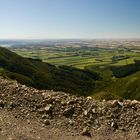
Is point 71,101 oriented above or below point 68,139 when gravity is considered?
above

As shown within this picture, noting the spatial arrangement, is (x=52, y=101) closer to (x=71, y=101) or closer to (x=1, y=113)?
(x=71, y=101)

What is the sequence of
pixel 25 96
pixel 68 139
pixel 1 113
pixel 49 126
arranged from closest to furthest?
pixel 68 139 < pixel 49 126 < pixel 1 113 < pixel 25 96

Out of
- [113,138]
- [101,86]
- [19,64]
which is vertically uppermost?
[113,138]

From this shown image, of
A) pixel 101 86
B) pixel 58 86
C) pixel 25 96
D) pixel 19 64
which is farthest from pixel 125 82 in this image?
pixel 25 96

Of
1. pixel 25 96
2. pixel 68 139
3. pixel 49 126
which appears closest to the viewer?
pixel 68 139

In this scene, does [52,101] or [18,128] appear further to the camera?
[52,101]

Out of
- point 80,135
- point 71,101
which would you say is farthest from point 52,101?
point 80,135
